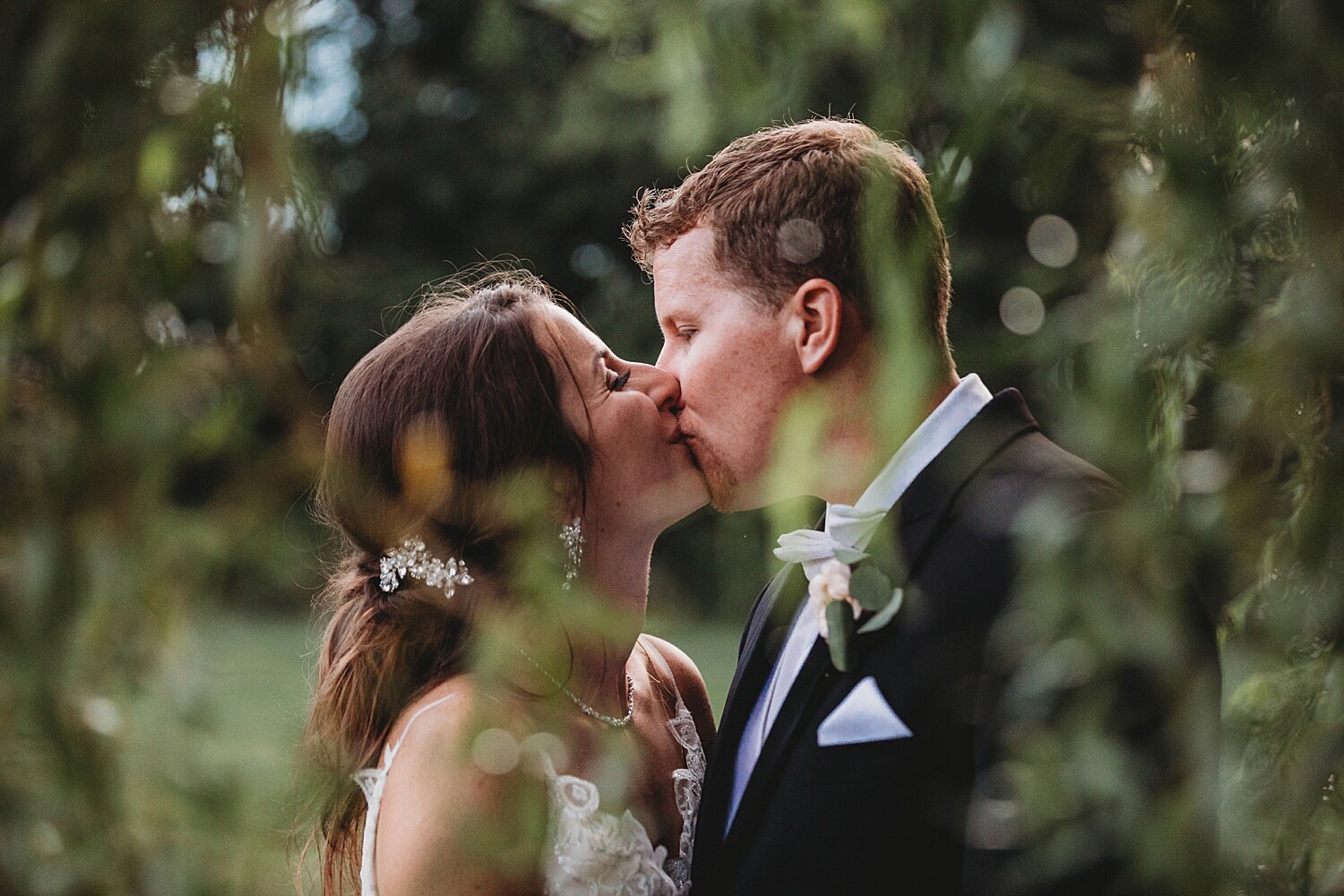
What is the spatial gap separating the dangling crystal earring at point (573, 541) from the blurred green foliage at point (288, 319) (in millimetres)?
1990

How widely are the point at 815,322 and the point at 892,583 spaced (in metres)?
0.69

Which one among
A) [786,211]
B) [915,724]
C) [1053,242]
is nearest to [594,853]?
[915,724]

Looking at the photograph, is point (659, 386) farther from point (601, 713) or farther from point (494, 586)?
point (601, 713)

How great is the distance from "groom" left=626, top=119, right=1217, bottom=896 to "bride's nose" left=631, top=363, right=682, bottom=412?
4 centimetres

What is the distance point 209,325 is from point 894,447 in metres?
0.45

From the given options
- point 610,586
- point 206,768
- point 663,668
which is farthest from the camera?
point 663,668

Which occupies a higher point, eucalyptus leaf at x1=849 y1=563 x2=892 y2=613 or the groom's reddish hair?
the groom's reddish hair

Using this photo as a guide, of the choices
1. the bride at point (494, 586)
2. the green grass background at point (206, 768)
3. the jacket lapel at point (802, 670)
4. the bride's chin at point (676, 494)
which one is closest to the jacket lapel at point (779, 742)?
the jacket lapel at point (802, 670)

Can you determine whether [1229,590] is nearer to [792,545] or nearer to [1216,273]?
[1216,273]

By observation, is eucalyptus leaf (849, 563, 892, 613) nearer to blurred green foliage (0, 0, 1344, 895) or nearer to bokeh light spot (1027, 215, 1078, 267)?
blurred green foliage (0, 0, 1344, 895)

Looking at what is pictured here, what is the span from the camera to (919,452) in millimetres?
2529

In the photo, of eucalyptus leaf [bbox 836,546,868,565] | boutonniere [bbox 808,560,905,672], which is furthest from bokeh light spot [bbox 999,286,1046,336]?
eucalyptus leaf [bbox 836,546,868,565]

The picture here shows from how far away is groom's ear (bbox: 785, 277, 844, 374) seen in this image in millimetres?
2561

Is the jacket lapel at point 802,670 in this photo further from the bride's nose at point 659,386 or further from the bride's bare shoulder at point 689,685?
the bride's bare shoulder at point 689,685
